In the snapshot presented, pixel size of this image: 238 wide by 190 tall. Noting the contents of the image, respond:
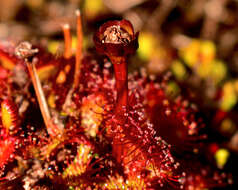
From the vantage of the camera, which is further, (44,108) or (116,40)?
(44,108)

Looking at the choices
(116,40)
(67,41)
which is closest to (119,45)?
(116,40)

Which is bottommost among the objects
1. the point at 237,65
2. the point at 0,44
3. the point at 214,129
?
the point at 214,129

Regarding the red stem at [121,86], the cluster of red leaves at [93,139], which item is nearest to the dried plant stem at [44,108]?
the cluster of red leaves at [93,139]

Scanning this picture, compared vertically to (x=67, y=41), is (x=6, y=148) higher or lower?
lower

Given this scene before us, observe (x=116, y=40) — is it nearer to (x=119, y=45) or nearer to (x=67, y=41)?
(x=119, y=45)

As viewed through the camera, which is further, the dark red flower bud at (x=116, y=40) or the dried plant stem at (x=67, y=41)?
the dried plant stem at (x=67, y=41)

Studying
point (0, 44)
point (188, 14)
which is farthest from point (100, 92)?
point (188, 14)

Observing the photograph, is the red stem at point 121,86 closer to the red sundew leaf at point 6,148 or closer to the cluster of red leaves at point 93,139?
the cluster of red leaves at point 93,139

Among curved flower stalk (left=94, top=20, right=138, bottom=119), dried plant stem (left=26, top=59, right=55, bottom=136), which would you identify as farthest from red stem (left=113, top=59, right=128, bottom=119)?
dried plant stem (left=26, top=59, right=55, bottom=136)

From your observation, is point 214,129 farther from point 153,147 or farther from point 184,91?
point 153,147

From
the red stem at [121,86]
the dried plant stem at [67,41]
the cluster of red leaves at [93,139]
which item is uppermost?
the dried plant stem at [67,41]

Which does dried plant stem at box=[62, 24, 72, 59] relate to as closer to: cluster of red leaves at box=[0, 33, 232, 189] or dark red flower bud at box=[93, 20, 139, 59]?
cluster of red leaves at box=[0, 33, 232, 189]
